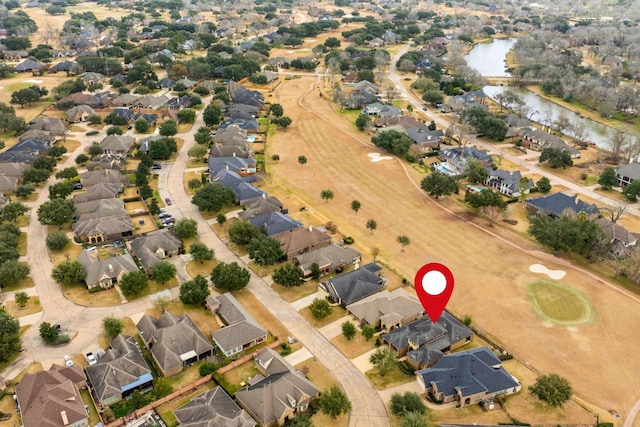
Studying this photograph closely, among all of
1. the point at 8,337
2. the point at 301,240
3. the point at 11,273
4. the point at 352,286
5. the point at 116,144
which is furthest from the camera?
the point at 116,144

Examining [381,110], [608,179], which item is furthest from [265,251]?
[381,110]

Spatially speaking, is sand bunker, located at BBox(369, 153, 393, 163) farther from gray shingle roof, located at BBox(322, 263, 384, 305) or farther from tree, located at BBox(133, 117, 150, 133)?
tree, located at BBox(133, 117, 150, 133)

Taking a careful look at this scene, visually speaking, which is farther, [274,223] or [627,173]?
[627,173]

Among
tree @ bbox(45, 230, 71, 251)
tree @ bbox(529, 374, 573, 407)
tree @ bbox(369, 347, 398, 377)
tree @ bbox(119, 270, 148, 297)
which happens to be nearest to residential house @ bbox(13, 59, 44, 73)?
tree @ bbox(45, 230, 71, 251)

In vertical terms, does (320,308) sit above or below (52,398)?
above

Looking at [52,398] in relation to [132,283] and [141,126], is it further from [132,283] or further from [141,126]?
[141,126]

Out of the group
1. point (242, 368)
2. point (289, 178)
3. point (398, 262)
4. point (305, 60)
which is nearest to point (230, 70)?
point (305, 60)
